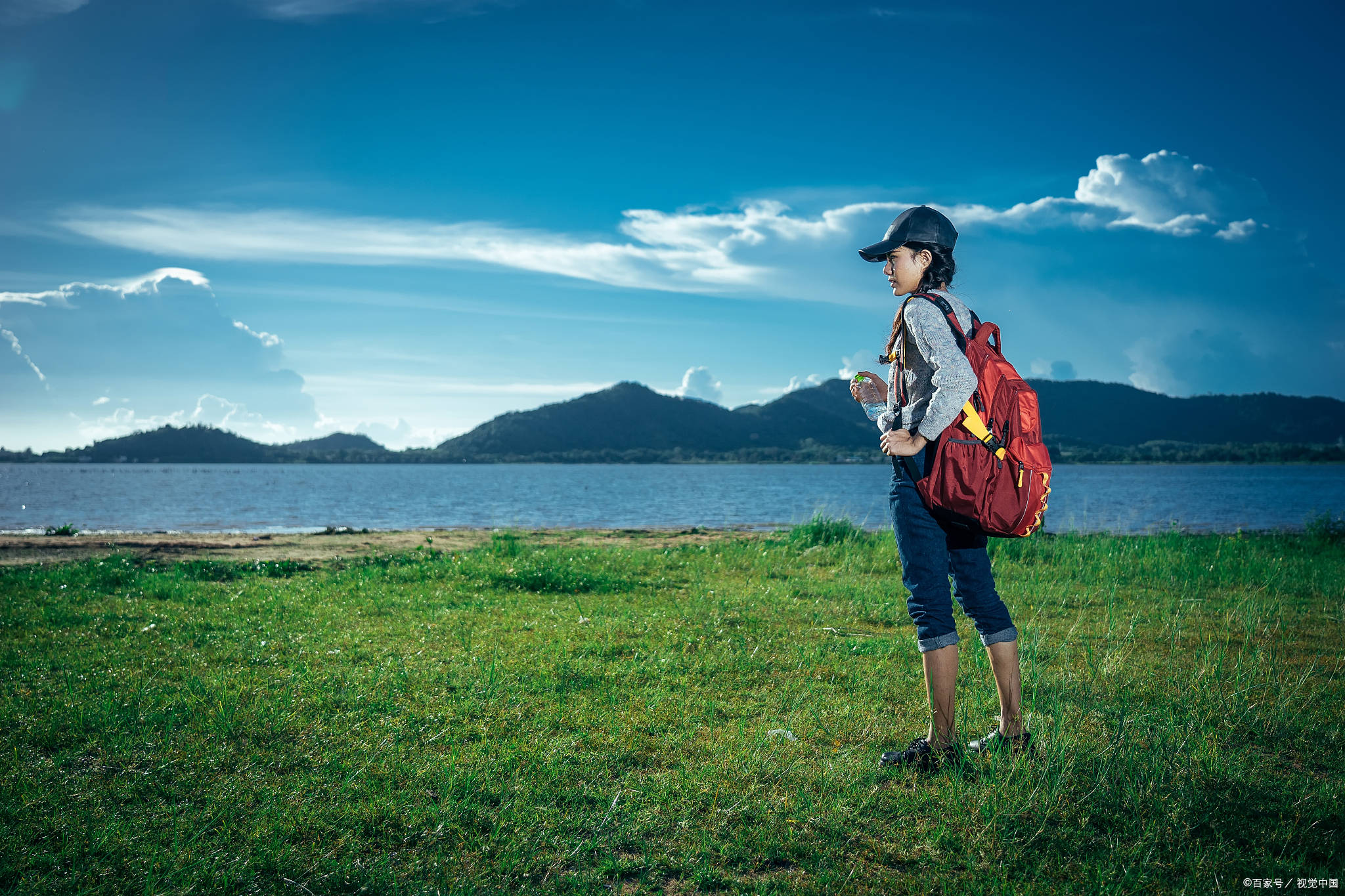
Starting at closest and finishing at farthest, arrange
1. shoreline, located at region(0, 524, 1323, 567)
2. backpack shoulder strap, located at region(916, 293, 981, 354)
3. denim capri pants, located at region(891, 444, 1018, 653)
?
backpack shoulder strap, located at region(916, 293, 981, 354) < denim capri pants, located at region(891, 444, 1018, 653) < shoreline, located at region(0, 524, 1323, 567)

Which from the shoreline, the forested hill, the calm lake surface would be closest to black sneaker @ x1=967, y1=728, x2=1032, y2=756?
→ the shoreline

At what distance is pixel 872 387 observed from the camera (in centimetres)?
424

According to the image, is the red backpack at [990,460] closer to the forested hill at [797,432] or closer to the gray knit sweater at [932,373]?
the gray knit sweater at [932,373]

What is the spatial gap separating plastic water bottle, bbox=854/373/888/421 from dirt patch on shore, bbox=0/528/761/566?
11671mm

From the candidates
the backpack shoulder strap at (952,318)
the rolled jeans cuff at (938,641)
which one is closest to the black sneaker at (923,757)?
the rolled jeans cuff at (938,641)

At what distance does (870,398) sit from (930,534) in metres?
0.83

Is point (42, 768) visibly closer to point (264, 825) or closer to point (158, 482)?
point (264, 825)

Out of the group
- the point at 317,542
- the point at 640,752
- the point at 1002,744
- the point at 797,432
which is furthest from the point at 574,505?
the point at 797,432

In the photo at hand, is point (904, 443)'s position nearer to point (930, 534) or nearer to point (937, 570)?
point (930, 534)

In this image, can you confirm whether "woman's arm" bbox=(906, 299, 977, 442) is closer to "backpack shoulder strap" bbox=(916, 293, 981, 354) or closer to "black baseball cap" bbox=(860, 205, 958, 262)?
"backpack shoulder strap" bbox=(916, 293, 981, 354)

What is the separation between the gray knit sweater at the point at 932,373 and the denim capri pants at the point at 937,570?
0.19 meters

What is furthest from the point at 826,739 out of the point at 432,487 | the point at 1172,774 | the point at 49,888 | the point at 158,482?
the point at 158,482

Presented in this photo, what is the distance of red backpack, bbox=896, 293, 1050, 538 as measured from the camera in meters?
3.70

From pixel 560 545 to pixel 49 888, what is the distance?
13321 millimetres
